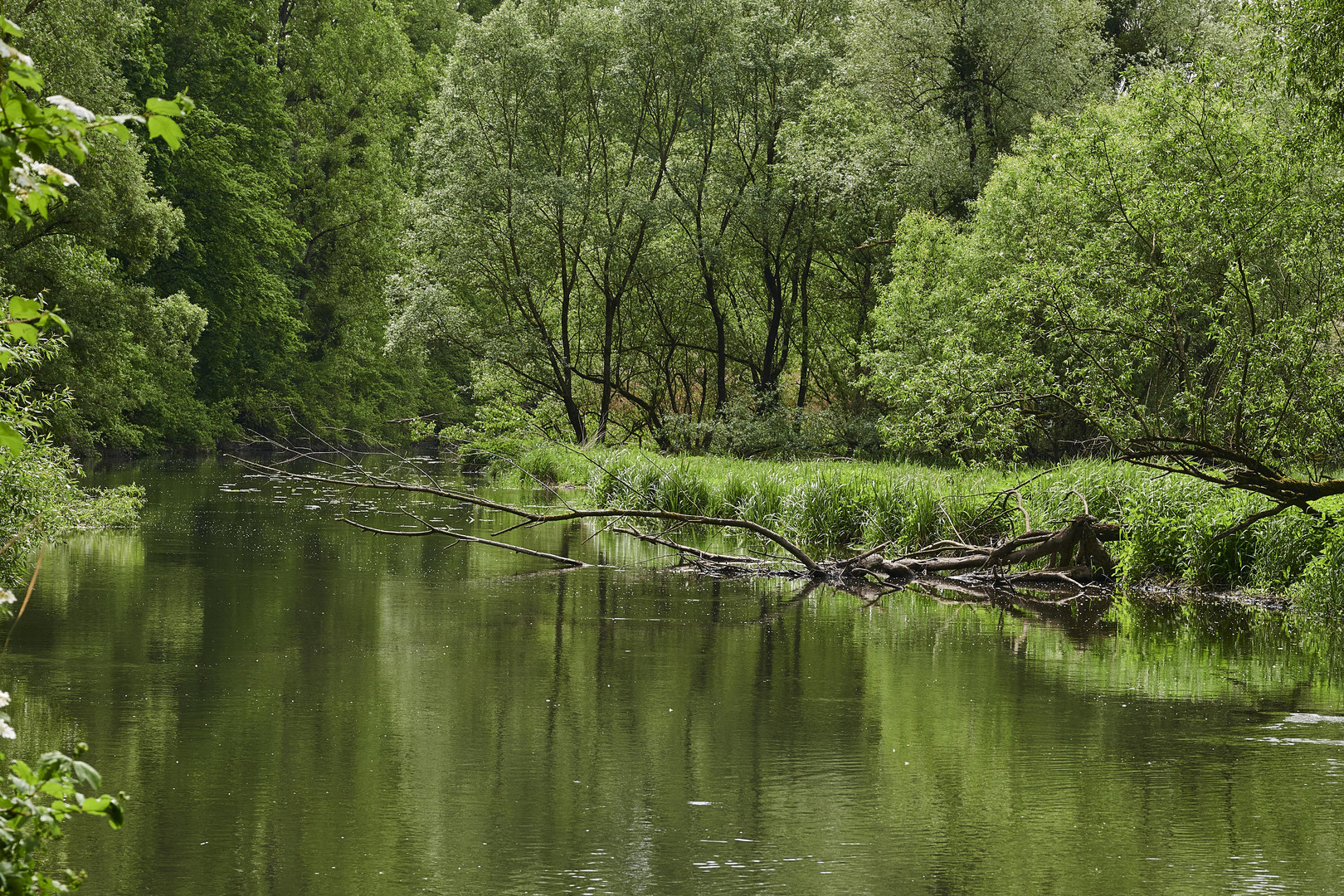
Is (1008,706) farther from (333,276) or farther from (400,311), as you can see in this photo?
(333,276)

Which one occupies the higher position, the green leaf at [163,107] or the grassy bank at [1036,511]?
the green leaf at [163,107]

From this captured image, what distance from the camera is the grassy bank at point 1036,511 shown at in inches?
558

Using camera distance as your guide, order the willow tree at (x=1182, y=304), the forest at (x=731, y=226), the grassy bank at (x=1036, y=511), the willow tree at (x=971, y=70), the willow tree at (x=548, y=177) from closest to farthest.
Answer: the grassy bank at (x=1036, y=511) → the willow tree at (x=1182, y=304) → the forest at (x=731, y=226) → the willow tree at (x=971, y=70) → the willow tree at (x=548, y=177)

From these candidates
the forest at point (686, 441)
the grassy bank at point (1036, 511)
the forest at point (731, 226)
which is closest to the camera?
the forest at point (686, 441)

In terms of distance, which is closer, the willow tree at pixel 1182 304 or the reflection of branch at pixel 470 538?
the reflection of branch at pixel 470 538

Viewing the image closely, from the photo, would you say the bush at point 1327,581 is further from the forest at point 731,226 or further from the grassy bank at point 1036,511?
the forest at point 731,226

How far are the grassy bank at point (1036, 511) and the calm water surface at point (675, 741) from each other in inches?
52.5

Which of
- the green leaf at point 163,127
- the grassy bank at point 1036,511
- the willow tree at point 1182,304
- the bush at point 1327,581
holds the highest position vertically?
the willow tree at point 1182,304

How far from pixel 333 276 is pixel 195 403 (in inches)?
357

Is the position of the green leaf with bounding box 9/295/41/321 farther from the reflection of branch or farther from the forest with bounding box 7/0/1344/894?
the reflection of branch

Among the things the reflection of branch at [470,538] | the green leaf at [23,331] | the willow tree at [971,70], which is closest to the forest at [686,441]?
the green leaf at [23,331]

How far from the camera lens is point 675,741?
7.65 metres

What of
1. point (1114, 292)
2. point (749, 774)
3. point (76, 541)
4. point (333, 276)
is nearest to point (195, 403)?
point (333, 276)

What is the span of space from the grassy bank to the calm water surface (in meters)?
1.33
